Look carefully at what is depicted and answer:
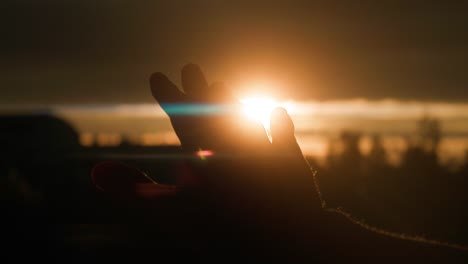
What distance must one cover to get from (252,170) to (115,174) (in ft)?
1.61

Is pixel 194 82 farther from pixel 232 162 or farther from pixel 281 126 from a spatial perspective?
pixel 281 126

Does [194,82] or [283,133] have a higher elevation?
[194,82]

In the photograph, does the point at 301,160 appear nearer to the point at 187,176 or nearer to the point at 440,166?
the point at 187,176

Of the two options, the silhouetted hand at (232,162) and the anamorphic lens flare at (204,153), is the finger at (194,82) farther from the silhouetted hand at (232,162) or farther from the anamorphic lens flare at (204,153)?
the anamorphic lens flare at (204,153)

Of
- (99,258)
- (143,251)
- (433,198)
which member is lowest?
(433,198)

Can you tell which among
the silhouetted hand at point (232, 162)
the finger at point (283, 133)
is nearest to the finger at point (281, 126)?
the finger at point (283, 133)

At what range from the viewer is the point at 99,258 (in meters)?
5.69

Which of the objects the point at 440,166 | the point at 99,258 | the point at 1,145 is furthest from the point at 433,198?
the point at 99,258

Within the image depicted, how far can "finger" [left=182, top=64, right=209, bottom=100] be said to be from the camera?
2.87 metres

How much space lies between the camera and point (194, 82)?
9.45ft

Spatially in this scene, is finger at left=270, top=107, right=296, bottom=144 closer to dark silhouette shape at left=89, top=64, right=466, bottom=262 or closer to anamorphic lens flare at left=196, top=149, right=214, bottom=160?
dark silhouette shape at left=89, top=64, right=466, bottom=262

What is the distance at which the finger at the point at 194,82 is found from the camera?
2867mm

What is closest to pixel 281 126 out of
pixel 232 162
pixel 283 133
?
pixel 283 133

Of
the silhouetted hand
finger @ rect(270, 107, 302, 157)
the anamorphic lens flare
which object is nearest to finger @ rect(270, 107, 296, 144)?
finger @ rect(270, 107, 302, 157)
